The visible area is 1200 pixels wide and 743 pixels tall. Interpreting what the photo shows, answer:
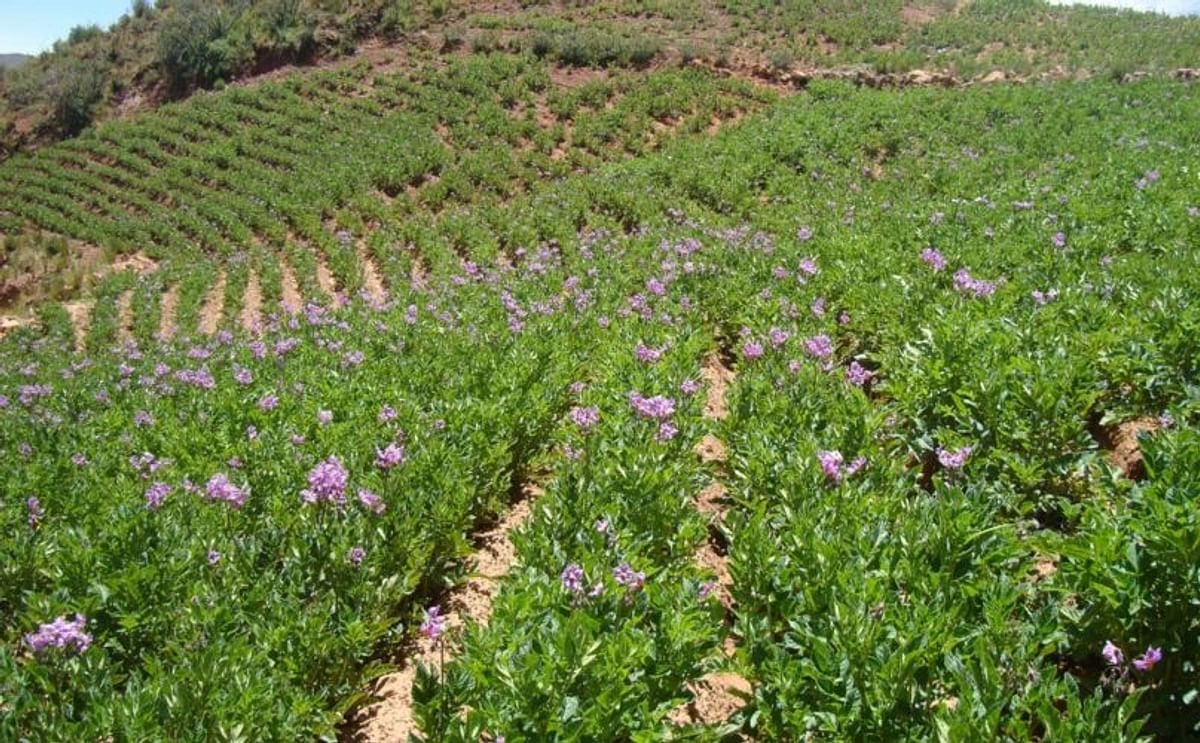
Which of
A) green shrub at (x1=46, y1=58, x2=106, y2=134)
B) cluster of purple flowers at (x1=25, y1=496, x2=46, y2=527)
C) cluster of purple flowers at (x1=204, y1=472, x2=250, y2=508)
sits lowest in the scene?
cluster of purple flowers at (x1=25, y1=496, x2=46, y2=527)

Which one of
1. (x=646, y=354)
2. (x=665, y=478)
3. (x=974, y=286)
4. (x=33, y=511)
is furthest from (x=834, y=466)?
(x=33, y=511)

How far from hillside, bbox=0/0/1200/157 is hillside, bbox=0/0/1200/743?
50.3 feet

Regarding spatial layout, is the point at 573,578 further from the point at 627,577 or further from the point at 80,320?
the point at 80,320

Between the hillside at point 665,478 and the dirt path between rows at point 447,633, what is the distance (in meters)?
0.03

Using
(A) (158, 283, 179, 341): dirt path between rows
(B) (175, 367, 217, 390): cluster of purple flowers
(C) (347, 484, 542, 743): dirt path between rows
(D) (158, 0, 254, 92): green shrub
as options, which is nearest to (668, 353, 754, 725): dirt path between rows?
(C) (347, 484, 542, 743): dirt path between rows

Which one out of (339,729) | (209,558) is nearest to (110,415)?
(209,558)

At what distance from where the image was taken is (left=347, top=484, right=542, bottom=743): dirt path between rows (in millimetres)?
3924

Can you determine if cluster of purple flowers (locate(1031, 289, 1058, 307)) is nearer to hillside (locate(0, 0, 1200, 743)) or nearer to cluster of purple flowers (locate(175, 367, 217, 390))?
hillside (locate(0, 0, 1200, 743))

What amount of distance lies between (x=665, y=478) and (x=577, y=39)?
33.7m

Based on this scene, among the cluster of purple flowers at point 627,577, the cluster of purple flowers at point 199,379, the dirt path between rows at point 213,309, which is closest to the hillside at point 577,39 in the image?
the dirt path between rows at point 213,309

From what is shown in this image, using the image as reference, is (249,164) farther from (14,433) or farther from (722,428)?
(722,428)

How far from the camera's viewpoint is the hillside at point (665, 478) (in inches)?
123

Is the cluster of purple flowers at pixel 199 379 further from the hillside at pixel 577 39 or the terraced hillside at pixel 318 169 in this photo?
the hillside at pixel 577 39

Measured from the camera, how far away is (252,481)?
5590 mm
